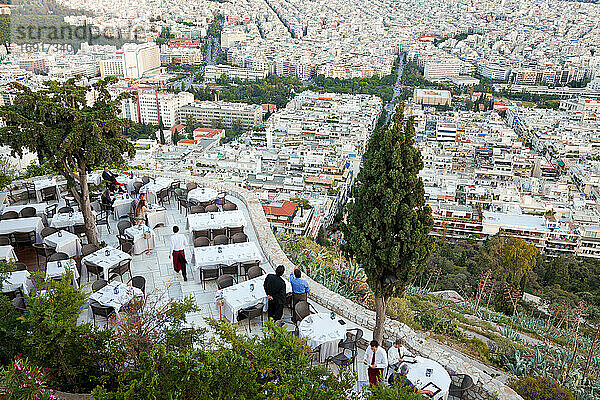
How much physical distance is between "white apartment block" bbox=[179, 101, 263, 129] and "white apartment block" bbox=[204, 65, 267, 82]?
13.3m

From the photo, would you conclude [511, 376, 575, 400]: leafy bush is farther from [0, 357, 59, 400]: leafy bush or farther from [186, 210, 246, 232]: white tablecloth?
[186, 210, 246, 232]: white tablecloth

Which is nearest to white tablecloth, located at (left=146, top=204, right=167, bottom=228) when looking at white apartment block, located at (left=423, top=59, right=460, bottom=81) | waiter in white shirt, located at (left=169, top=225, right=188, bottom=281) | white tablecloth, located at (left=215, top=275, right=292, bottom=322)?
waiter in white shirt, located at (left=169, top=225, right=188, bottom=281)

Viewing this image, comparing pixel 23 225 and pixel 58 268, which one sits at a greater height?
pixel 23 225

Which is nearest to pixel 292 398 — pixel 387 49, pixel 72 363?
pixel 72 363

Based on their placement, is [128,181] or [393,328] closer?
[393,328]

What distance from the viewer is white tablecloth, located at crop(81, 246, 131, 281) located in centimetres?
492

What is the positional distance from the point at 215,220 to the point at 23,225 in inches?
86.9

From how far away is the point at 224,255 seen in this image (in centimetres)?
A: 512

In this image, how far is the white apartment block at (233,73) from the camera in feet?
194

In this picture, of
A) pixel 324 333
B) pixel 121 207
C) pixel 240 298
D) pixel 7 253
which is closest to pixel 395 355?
pixel 324 333

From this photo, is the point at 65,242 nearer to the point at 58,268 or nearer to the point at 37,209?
the point at 58,268

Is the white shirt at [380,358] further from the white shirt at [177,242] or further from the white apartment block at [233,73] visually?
the white apartment block at [233,73]

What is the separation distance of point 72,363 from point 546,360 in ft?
13.7

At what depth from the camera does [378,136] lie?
3629 millimetres
